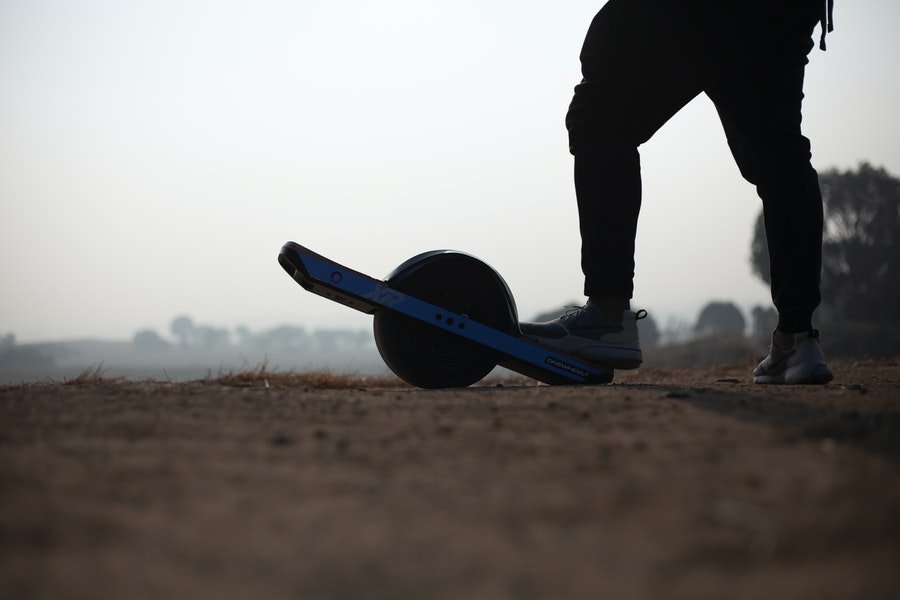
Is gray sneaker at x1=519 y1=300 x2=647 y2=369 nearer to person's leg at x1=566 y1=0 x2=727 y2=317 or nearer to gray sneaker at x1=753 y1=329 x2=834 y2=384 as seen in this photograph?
person's leg at x1=566 y1=0 x2=727 y2=317

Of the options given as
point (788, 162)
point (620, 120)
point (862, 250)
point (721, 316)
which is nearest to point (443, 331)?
point (620, 120)

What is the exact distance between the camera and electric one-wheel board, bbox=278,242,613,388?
387 cm

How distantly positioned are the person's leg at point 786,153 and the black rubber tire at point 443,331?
4.41ft

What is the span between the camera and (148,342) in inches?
5738

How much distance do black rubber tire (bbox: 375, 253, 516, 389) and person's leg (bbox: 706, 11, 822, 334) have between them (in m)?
1.34

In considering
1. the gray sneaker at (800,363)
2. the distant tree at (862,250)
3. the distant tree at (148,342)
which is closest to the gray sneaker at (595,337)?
the gray sneaker at (800,363)

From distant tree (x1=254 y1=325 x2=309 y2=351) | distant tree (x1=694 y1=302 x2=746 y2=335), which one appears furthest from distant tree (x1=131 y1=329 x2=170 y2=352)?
distant tree (x1=694 y1=302 x2=746 y2=335)

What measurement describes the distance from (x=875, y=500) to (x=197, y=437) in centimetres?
146

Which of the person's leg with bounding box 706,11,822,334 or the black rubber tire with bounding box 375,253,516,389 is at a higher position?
the person's leg with bounding box 706,11,822,334

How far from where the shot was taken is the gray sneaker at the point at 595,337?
3951 mm

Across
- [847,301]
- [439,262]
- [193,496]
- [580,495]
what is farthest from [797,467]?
[847,301]

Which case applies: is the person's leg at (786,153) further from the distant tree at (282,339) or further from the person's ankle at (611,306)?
the distant tree at (282,339)

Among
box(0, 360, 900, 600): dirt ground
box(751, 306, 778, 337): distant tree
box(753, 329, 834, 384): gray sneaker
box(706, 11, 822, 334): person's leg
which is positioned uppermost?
box(751, 306, 778, 337): distant tree

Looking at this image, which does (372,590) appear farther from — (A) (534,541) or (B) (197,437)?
(B) (197,437)
